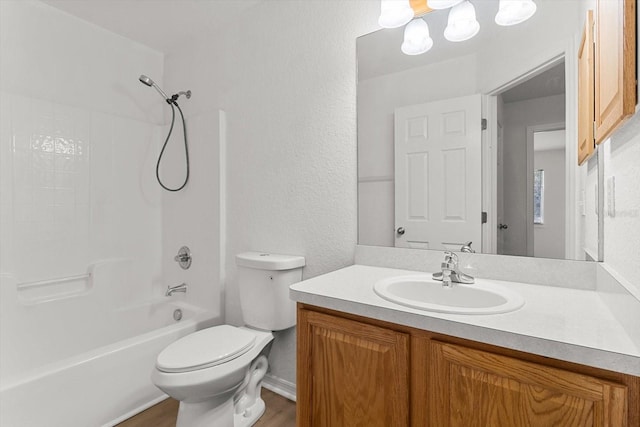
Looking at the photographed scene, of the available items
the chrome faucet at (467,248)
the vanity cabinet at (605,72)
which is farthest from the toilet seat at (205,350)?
the vanity cabinet at (605,72)

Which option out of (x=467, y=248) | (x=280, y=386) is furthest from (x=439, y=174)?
(x=280, y=386)

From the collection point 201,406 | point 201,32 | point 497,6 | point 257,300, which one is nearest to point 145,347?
point 201,406

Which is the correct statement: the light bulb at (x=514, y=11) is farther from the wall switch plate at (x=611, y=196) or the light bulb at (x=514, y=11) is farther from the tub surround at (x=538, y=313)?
the tub surround at (x=538, y=313)

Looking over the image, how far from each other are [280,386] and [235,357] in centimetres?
62

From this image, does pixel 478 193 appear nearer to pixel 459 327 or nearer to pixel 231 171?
pixel 459 327

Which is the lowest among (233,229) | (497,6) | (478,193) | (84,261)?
(84,261)

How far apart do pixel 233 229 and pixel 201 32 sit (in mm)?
1451

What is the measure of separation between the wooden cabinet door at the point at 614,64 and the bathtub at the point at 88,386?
2.14 m

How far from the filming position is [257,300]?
1.76 metres

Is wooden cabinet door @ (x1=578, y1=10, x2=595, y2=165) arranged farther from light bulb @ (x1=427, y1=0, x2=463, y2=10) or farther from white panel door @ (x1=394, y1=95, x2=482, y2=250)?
light bulb @ (x1=427, y1=0, x2=463, y2=10)

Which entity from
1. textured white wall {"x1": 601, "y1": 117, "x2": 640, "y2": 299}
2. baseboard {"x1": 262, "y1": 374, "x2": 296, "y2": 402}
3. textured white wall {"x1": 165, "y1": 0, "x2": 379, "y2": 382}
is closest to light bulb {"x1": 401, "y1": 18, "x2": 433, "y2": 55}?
textured white wall {"x1": 165, "y1": 0, "x2": 379, "y2": 382}

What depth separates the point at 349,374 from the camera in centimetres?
102

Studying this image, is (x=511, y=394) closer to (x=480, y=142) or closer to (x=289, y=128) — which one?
(x=480, y=142)

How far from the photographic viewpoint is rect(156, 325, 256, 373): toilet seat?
132 cm
